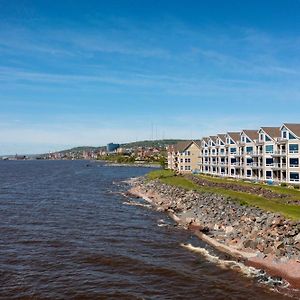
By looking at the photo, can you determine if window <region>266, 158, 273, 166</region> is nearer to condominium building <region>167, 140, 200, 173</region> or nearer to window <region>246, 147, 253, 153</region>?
window <region>246, 147, 253, 153</region>

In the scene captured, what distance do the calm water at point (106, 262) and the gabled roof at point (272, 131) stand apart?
27.4 m

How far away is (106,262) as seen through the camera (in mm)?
28844

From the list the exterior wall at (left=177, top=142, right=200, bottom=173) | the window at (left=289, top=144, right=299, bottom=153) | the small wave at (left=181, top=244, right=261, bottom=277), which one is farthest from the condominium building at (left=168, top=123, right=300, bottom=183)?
the small wave at (left=181, top=244, right=261, bottom=277)

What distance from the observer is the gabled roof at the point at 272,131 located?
64675 millimetres

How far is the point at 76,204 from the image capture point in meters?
57.6

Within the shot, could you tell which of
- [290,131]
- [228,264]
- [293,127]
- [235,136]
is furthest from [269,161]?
[228,264]

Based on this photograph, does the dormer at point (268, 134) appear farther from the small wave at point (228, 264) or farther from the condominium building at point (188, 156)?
the small wave at point (228, 264)

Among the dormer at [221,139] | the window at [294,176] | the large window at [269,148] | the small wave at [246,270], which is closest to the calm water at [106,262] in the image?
the small wave at [246,270]

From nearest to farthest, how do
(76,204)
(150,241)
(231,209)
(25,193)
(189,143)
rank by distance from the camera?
1. (150,241)
2. (231,209)
3. (76,204)
4. (25,193)
5. (189,143)

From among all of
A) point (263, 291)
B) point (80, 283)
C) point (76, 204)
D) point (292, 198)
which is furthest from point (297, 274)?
point (76, 204)

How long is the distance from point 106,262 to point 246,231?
12328mm

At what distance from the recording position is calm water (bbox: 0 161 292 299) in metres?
23.3

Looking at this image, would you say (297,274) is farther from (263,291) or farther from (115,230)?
(115,230)

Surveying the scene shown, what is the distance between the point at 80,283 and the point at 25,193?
51.6 metres
